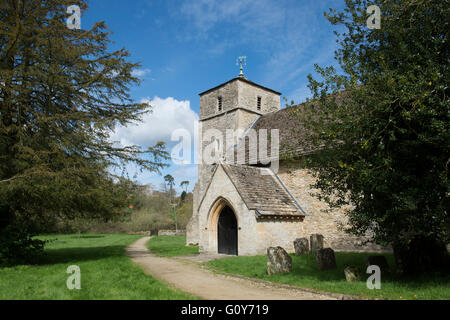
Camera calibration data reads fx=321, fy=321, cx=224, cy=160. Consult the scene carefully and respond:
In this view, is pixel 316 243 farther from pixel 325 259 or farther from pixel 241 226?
pixel 325 259

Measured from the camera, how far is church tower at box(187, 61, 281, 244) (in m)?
24.2

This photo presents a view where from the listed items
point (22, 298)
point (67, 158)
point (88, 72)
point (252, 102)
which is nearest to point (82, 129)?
point (67, 158)

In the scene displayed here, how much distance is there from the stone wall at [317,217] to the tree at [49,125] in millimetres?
8499

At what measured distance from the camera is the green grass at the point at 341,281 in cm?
659

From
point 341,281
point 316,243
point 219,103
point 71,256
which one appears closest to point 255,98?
point 219,103

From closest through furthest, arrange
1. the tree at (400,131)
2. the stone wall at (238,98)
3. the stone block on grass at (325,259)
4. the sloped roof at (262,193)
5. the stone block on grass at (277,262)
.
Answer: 1. the tree at (400,131)
2. the stone block on grass at (277,262)
3. the stone block on grass at (325,259)
4. the sloped roof at (262,193)
5. the stone wall at (238,98)

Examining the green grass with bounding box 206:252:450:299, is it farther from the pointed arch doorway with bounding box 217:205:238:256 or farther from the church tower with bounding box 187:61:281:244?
the church tower with bounding box 187:61:281:244

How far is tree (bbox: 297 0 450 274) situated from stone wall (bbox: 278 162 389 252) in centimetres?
663

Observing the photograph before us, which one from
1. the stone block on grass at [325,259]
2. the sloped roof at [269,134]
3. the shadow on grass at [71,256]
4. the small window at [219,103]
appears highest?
the small window at [219,103]

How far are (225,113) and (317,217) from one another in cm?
1203

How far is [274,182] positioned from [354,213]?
31.5ft

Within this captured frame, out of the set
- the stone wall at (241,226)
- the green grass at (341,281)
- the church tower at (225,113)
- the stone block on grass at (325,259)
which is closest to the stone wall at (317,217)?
the stone wall at (241,226)

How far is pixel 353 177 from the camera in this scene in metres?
7.29

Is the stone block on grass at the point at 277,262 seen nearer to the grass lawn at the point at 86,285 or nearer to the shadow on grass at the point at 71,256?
the grass lawn at the point at 86,285
